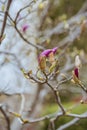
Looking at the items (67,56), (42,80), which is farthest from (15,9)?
(67,56)

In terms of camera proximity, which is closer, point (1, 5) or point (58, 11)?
point (1, 5)

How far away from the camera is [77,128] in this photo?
5.61m

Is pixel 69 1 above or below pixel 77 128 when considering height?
above

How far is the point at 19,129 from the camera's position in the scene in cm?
281

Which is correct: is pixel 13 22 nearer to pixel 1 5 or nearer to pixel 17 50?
pixel 1 5

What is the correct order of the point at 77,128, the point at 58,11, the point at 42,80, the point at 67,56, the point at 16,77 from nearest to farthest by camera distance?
the point at 42,80 < the point at 67,56 < the point at 16,77 < the point at 77,128 < the point at 58,11

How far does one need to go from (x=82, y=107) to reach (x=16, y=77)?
2.96 metres

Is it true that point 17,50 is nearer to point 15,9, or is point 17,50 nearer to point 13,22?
point 15,9

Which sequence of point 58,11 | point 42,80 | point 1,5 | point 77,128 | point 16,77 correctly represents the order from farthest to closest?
point 58,11 < point 77,128 < point 16,77 < point 1,5 < point 42,80

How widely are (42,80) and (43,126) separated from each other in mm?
4740

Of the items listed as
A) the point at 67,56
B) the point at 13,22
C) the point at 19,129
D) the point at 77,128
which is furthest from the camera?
the point at 77,128

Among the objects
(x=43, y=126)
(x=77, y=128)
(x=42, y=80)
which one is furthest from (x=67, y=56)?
(x=43, y=126)

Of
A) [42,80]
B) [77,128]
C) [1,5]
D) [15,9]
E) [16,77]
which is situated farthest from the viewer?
[77,128]

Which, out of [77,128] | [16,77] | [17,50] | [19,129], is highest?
[17,50]
